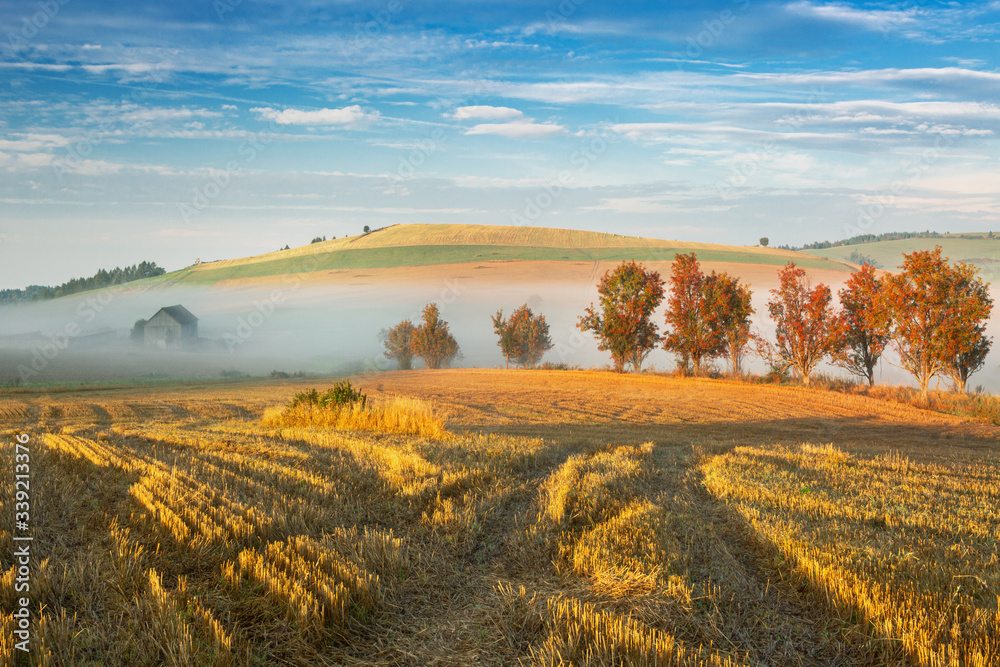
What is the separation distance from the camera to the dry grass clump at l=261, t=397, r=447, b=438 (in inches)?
628

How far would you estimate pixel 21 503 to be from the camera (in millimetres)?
7078

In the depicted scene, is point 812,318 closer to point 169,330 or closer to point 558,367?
point 558,367

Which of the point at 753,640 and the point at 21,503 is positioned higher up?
the point at 21,503

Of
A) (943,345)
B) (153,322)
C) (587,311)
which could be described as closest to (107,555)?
(943,345)

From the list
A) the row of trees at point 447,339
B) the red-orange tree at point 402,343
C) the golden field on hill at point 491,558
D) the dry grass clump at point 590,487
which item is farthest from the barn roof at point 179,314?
the dry grass clump at point 590,487

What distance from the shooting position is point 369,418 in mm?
17188

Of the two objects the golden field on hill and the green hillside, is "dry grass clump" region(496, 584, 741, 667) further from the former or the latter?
the green hillside

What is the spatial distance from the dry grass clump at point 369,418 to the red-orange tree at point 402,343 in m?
69.0

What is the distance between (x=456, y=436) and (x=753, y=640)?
33.1ft

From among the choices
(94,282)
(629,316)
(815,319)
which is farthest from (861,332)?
(94,282)

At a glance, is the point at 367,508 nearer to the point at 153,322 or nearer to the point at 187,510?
the point at 187,510

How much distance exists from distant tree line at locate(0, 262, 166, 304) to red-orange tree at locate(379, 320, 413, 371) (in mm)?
105684

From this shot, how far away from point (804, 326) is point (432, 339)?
171 feet

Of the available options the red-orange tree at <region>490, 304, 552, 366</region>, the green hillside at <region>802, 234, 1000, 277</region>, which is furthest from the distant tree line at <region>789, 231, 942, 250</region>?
the red-orange tree at <region>490, 304, 552, 366</region>
